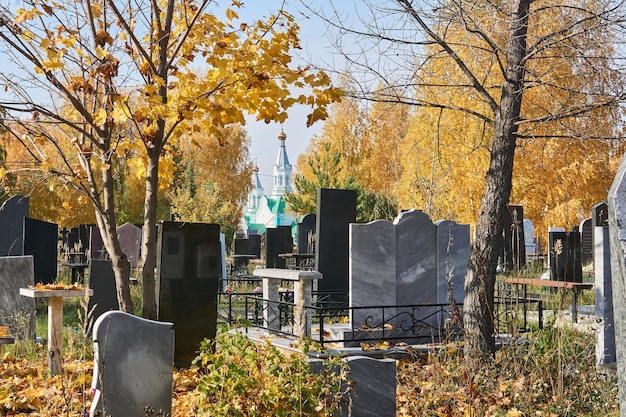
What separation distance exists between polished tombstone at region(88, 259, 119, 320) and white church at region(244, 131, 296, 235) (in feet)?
248

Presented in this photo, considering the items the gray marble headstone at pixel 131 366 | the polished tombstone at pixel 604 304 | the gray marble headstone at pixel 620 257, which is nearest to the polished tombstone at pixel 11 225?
the gray marble headstone at pixel 131 366

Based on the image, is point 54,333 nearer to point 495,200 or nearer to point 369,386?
point 369,386

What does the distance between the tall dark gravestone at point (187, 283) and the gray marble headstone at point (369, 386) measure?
3429mm

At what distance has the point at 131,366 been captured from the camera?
5.15 meters

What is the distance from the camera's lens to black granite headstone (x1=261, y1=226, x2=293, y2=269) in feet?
61.4

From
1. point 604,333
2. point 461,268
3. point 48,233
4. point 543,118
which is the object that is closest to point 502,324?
point 461,268

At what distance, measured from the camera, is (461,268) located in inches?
421

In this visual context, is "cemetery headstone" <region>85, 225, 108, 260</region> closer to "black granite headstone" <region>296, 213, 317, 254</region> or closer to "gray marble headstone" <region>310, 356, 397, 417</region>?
"black granite headstone" <region>296, 213, 317, 254</region>

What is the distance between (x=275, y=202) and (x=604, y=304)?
99.6 metres

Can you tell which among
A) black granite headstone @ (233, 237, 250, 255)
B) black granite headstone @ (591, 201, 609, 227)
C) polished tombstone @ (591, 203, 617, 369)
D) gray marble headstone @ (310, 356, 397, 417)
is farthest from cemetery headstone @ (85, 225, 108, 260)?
gray marble headstone @ (310, 356, 397, 417)

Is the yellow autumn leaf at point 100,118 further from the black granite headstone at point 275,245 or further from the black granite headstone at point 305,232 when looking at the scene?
the black granite headstone at point 305,232

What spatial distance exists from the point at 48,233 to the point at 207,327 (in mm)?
7863

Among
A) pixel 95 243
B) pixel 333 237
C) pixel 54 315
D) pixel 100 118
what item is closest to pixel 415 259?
pixel 333 237

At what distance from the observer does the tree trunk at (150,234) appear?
7785 millimetres
